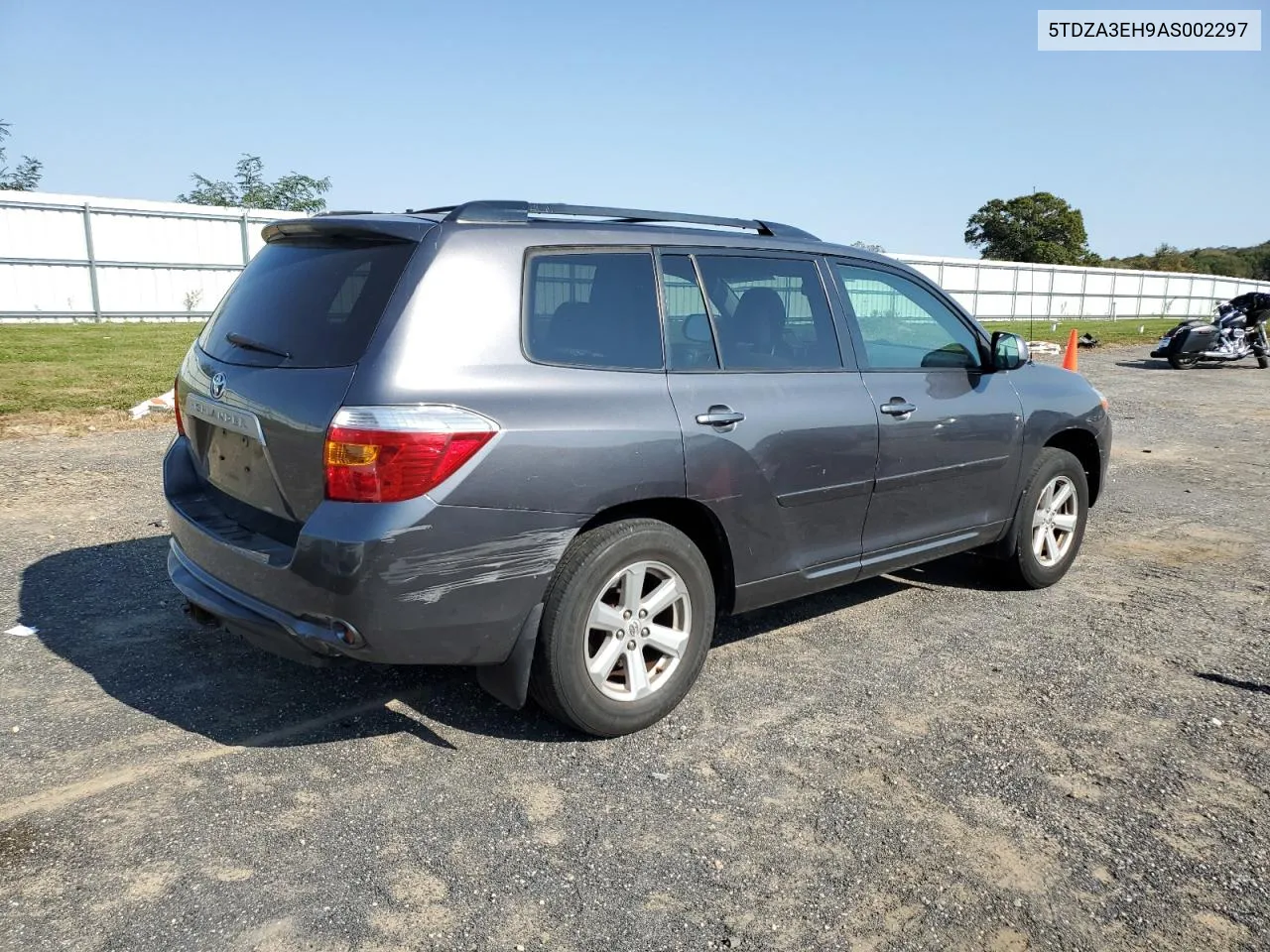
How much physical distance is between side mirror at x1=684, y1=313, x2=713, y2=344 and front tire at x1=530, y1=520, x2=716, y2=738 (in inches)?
29.3

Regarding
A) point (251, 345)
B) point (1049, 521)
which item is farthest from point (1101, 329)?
point (251, 345)

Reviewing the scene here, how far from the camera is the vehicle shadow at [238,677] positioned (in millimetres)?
3488

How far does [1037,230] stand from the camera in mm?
69938

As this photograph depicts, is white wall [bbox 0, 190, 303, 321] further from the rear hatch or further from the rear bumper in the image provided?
the rear bumper

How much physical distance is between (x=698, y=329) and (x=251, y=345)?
5.34 ft

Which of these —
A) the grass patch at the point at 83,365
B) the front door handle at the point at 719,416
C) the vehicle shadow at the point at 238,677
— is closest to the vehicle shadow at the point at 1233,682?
the vehicle shadow at the point at 238,677

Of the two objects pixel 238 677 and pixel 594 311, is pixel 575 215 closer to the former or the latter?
pixel 594 311

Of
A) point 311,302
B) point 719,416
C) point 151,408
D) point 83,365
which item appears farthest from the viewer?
point 83,365

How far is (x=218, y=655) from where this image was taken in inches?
159

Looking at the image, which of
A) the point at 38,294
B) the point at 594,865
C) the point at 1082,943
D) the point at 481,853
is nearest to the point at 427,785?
the point at 481,853

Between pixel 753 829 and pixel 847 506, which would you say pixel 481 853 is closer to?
pixel 753 829

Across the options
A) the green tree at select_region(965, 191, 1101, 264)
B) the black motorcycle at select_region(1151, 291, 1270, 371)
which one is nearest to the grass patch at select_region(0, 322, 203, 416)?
the black motorcycle at select_region(1151, 291, 1270, 371)

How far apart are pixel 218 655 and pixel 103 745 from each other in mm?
772

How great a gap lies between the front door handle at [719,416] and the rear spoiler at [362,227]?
1.15 metres
